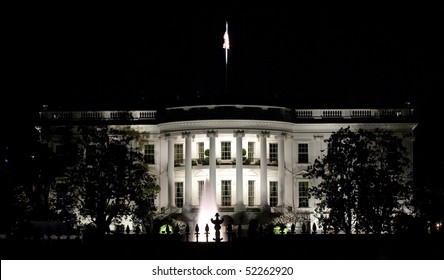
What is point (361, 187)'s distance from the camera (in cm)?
8188

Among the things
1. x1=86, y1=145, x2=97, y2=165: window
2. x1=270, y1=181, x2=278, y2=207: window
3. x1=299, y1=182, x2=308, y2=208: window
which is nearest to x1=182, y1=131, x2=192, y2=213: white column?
x1=270, y1=181, x2=278, y2=207: window

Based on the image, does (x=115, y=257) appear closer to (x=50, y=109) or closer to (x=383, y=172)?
(x=383, y=172)

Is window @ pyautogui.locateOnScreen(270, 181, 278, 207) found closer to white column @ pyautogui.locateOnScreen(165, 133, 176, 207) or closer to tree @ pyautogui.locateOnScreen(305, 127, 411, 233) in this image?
white column @ pyautogui.locateOnScreen(165, 133, 176, 207)

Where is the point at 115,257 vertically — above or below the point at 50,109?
below

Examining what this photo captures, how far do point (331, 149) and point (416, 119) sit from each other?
55.1 ft

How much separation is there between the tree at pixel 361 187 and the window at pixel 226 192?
10312 mm

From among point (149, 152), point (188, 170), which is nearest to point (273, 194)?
point (188, 170)

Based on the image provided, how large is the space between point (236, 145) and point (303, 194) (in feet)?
23.3

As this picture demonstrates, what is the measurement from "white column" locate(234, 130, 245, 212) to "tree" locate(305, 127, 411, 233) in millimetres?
8434

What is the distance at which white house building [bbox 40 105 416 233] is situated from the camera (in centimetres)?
9625

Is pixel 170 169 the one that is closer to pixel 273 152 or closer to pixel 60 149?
pixel 273 152

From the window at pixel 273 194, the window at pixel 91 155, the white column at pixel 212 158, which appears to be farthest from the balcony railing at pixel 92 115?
the window at pixel 91 155

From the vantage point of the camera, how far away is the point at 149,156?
10075 cm

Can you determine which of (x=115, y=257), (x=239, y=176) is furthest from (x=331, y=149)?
(x=115, y=257)
